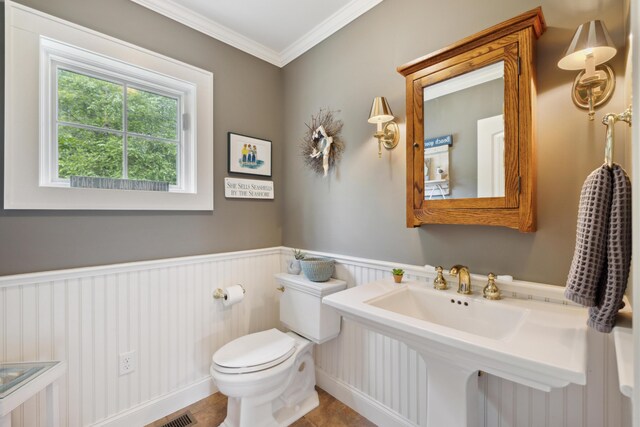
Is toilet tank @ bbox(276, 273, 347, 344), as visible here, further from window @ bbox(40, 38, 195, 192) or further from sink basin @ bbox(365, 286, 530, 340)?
window @ bbox(40, 38, 195, 192)

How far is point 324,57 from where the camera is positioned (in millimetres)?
1918

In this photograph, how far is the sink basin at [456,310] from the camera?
102 centimetres

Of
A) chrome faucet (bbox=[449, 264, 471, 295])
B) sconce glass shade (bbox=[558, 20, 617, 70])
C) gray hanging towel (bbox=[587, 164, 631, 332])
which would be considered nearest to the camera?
gray hanging towel (bbox=[587, 164, 631, 332])

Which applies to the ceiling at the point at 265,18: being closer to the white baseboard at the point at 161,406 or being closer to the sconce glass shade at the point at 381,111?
the sconce glass shade at the point at 381,111

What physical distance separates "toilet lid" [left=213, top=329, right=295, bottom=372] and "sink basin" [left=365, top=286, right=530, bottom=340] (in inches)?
28.0

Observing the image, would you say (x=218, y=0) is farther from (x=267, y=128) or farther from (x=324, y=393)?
(x=324, y=393)

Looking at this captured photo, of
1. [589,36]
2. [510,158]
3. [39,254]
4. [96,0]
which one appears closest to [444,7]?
[589,36]

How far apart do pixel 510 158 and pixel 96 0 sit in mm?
2184

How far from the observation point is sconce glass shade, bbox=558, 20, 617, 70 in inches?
33.1

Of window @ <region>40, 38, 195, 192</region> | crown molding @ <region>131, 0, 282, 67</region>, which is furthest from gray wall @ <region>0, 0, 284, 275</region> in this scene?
window @ <region>40, 38, 195, 192</region>

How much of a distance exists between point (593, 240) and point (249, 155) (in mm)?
1917

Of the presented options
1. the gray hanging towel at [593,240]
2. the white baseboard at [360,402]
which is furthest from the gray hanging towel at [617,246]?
the white baseboard at [360,402]

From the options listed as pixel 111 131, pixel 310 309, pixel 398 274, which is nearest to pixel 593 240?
pixel 398 274

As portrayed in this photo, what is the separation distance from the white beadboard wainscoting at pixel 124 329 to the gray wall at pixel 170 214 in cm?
8
